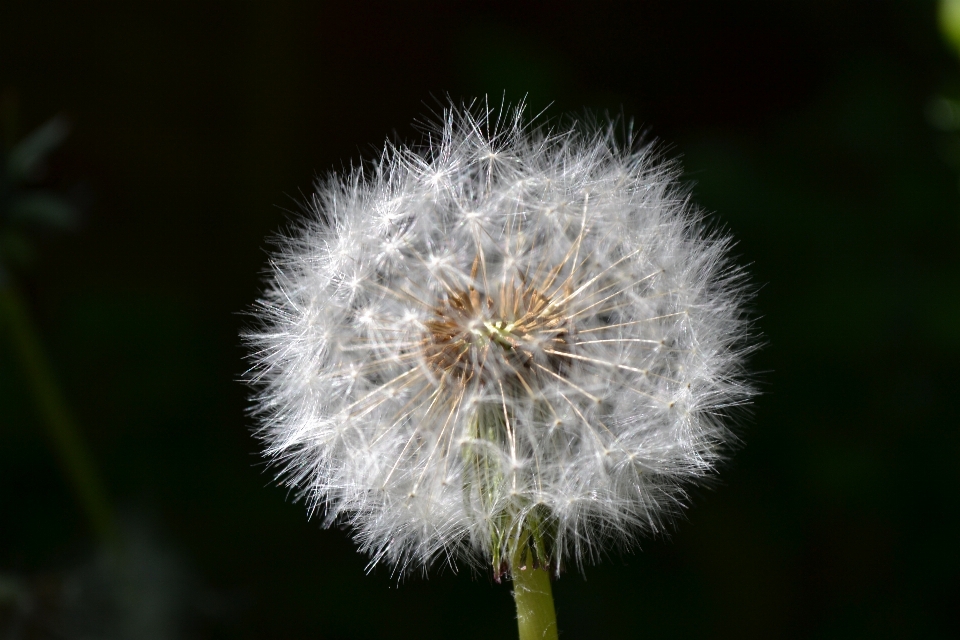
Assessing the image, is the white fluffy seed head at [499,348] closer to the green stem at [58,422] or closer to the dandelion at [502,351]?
the dandelion at [502,351]

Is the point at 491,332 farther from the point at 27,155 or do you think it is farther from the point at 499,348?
the point at 27,155

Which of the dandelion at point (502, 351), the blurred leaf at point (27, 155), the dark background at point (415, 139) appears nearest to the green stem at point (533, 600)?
the dandelion at point (502, 351)

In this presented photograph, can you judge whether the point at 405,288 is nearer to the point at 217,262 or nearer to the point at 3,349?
the point at 3,349

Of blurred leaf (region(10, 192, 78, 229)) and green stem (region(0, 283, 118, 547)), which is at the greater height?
blurred leaf (region(10, 192, 78, 229))

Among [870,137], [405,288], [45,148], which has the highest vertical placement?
[870,137]

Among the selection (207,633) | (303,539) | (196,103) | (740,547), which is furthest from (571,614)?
(196,103)

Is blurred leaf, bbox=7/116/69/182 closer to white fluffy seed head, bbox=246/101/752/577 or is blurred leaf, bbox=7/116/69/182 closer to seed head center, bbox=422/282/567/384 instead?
white fluffy seed head, bbox=246/101/752/577

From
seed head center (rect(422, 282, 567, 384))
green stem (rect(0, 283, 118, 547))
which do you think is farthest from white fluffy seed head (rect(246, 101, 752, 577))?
green stem (rect(0, 283, 118, 547))
